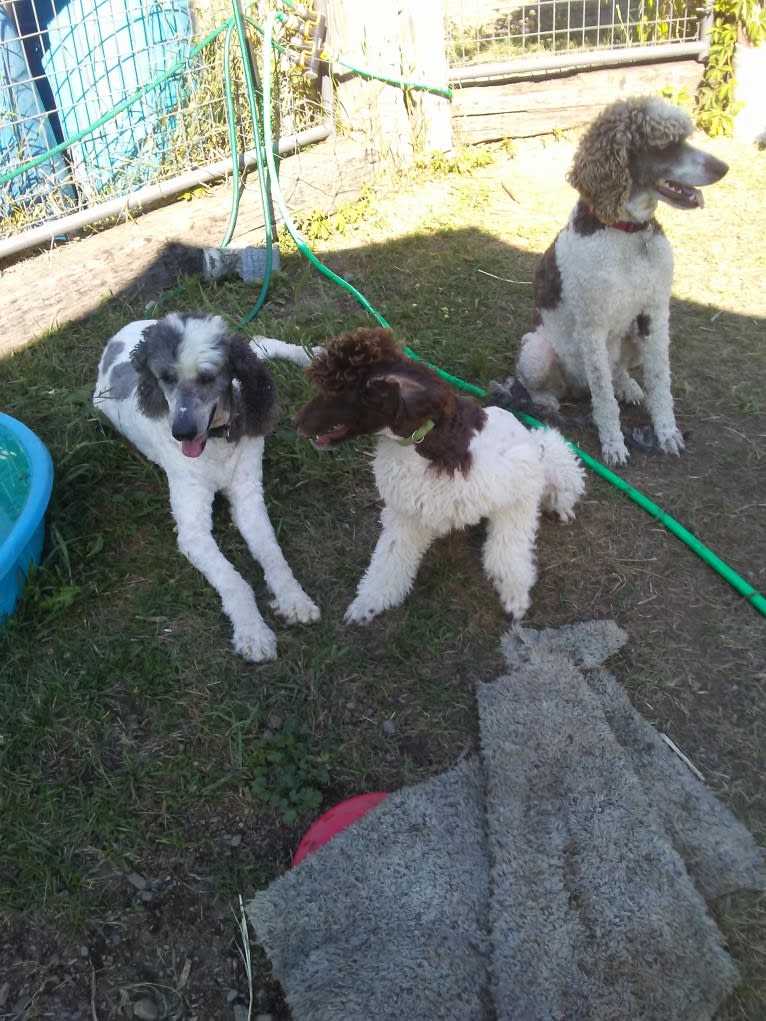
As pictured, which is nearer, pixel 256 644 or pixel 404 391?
pixel 404 391

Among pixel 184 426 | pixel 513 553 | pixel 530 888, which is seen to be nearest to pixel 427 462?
pixel 513 553

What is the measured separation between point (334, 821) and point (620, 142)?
8.14ft

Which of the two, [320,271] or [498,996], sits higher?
[320,271]

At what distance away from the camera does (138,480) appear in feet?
11.3

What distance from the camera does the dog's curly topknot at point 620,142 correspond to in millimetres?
2836

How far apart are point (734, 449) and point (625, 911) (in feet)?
7.11

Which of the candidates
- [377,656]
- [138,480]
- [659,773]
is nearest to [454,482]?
[377,656]

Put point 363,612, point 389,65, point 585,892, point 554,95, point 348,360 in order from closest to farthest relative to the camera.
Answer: point 585,892, point 348,360, point 363,612, point 389,65, point 554,95

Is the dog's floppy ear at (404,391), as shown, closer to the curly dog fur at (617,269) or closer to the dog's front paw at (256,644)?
the dog's front paw at (256,644)

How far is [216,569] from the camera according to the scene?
9.60ft

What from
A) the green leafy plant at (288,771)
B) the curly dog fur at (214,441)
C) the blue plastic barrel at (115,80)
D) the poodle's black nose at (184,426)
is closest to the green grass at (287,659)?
the green leafy plant at (288,771)

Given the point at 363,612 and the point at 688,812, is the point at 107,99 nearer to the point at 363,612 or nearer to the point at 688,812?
the point at 363,612

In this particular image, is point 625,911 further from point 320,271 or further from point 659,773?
point 320,271

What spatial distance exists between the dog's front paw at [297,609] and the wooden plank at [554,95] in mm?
4150
